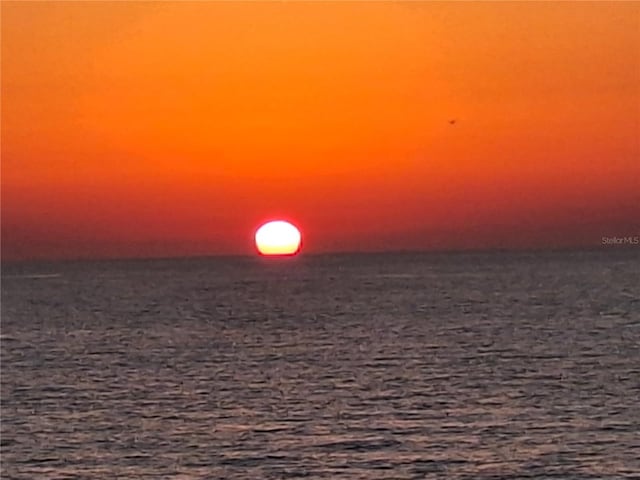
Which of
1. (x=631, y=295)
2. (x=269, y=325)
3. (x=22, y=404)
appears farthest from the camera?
(x=631, y=295)

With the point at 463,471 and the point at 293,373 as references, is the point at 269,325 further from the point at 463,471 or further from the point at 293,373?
the point at 463,471

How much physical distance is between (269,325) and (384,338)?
1997cm

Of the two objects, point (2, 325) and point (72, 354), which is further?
point (2, 325)

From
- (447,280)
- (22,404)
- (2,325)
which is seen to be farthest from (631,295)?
(22,404)

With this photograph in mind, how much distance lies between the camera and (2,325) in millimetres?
110562

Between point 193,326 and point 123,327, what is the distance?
567cm

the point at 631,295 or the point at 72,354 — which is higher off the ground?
the point at 631,295

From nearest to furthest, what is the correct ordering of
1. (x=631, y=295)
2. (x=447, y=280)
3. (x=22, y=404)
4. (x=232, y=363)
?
1. (x=22, y=404)
2. (x=232, y=363)
3. (x=631, y=295)
4. (x=447, y=280)

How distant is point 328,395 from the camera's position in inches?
2124

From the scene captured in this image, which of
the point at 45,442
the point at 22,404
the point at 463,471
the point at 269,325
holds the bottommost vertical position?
the point at 463,471

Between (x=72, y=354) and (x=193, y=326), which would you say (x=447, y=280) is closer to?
(x=193, y=326)

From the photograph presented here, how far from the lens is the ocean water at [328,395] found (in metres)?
37.6

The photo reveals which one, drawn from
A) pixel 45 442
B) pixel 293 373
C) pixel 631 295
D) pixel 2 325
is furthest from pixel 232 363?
pixel 631 295

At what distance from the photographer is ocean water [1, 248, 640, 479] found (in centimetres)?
3756
